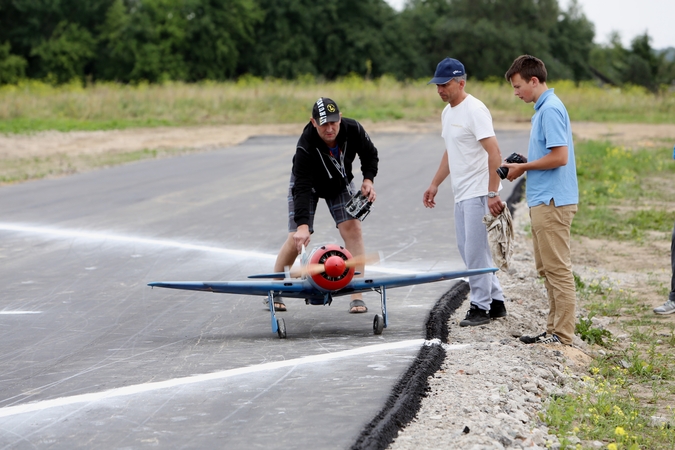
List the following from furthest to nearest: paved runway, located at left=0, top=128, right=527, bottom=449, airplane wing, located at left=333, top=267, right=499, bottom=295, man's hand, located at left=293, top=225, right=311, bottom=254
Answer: man's hand, located at left=293, top=225, right=311, bottom=254
airplane wing, located at left=333, top=267, right=499, bottom=295
paved runway, located at left=0, top=128, right=527, bottom=449

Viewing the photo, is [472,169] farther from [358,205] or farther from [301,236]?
[301,236]

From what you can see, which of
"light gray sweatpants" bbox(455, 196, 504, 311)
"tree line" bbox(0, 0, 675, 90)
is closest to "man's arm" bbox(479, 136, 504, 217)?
"light gray sweatpants" bbox(455, 196, 504, 311)

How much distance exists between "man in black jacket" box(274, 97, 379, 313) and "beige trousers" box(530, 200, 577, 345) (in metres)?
1.58

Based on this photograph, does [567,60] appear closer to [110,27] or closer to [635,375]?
[110,27]

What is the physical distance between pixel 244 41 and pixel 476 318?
215 feet

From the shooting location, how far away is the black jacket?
7.27 meters

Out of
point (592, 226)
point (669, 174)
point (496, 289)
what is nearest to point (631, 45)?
point (669, 174)

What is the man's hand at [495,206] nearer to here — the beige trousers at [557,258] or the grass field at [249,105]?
the beige trousers at [557,258]

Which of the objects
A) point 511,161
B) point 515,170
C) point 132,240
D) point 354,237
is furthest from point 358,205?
point 132,240

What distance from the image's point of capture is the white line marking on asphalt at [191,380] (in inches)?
207

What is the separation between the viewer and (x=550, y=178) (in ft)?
20.9

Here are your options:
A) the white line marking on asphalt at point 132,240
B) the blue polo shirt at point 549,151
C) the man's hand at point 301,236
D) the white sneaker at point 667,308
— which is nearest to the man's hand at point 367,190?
the man's hand at point 301,236

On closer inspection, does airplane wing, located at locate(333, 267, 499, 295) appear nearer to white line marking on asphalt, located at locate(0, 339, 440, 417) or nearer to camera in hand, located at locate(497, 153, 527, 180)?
white line marking on asphalt, located at locate(0, 339, 440, 417)

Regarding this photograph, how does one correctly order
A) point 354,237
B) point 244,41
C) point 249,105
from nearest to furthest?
point 354,237 → point 249,105 → point 244,41
